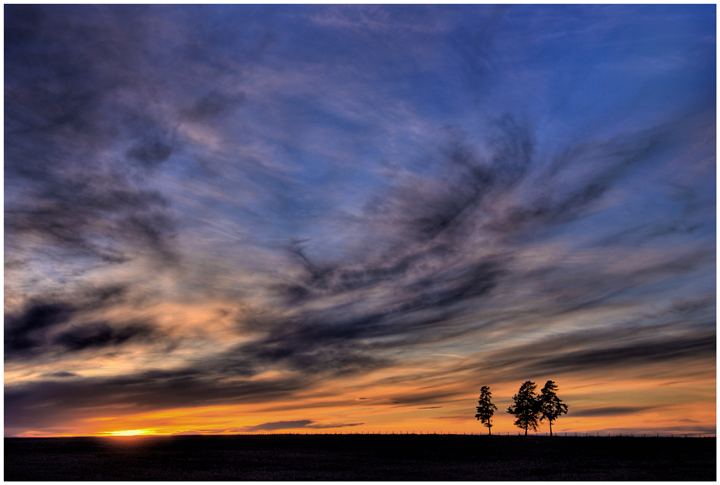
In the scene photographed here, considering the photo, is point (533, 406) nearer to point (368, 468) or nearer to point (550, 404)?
point (550, 404)

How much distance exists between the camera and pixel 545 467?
4688 centimetres

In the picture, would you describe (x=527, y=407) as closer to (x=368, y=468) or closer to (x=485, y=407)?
(x=485, y=407)

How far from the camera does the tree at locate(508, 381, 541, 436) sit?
352 ft

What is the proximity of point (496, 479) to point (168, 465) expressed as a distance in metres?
32.3

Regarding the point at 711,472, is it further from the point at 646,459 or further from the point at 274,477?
the point at 274,477

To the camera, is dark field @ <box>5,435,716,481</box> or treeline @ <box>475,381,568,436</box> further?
treeline @ <box>475,381,568,436</box>

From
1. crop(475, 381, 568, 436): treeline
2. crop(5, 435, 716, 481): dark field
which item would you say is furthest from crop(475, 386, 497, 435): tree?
crop(5, 435, 716, 481): dark field

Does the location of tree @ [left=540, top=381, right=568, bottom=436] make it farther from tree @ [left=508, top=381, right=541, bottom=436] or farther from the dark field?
the dark field

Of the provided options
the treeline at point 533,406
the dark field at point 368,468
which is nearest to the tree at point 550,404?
the treeline at point 533,406

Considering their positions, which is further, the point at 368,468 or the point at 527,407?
the point at 527,407

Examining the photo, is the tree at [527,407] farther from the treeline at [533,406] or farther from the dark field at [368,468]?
the dark field at [368,468]

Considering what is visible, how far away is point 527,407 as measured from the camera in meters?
108

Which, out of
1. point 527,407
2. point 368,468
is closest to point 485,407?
point 527,407

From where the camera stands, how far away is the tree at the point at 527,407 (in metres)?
107
